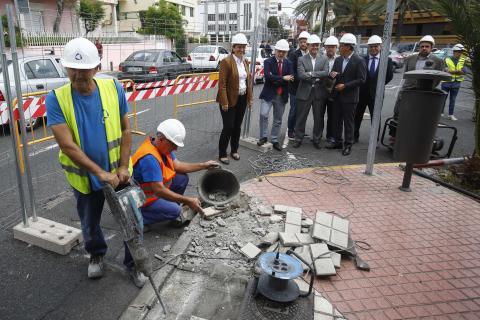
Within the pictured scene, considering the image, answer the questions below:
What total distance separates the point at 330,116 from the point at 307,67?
125 cm

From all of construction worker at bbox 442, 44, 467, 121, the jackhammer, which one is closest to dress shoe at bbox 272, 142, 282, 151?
the jackhammer

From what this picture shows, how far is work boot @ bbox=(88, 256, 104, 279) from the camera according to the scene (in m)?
3.05

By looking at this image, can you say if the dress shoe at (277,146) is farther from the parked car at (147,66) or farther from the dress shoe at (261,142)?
the parked car at (147,66)

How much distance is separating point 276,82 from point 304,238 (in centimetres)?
357

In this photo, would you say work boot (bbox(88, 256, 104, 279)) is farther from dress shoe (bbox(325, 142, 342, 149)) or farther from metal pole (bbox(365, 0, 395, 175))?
dress shoe (bbox(325, 142, 342, 149))

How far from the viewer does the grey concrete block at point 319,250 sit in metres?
3.25

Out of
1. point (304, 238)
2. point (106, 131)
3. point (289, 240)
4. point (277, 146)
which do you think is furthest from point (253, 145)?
point (106, 131)

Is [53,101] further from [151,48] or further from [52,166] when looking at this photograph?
[151,48]

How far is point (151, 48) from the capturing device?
8891mm

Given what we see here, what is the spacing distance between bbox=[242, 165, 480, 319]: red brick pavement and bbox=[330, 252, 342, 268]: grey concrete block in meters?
0.08

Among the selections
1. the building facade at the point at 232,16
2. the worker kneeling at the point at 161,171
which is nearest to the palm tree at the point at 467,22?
the building facade at the point at 232,16

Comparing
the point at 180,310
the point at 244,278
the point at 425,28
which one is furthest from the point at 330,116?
the point at 425,28

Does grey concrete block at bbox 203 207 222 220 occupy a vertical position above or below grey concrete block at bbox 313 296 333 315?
above

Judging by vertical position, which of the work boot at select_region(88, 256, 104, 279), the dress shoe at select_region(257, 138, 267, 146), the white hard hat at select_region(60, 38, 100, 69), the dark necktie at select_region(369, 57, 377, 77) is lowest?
the work boot at select_region(88, 256, 104, 279)
